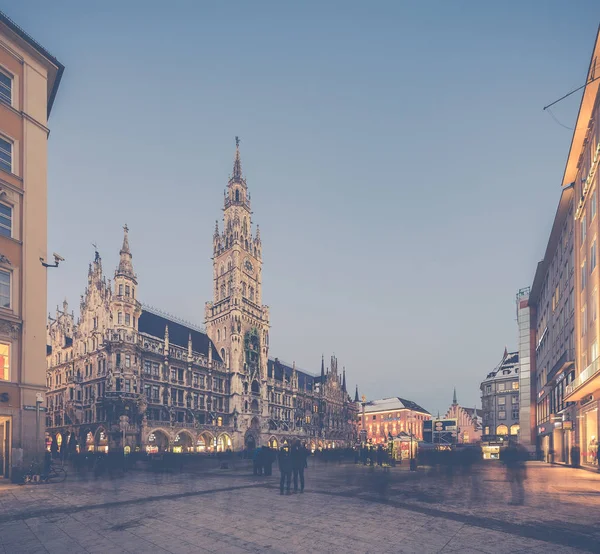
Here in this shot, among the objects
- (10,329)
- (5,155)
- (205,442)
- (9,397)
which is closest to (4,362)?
(10,329)

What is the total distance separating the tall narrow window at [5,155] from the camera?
76.4 ft

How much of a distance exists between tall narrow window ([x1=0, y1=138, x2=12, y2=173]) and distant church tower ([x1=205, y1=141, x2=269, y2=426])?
5644 centimetres

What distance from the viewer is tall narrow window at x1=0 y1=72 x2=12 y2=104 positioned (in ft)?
77.7

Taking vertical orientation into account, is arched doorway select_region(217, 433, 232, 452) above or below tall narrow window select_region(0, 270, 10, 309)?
below

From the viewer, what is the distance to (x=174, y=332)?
2852 inches

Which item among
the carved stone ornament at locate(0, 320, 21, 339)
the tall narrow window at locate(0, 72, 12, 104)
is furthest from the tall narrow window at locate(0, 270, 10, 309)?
the tall narrow window at locate(0, 72, 12, 104)

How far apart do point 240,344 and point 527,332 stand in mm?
44350

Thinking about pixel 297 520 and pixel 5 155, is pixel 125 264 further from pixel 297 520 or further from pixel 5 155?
pixel 297 520

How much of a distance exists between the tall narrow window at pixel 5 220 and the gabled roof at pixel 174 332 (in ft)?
137

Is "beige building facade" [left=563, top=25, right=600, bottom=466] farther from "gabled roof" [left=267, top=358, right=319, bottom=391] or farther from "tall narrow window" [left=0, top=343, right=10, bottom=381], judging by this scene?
"gabled roof" [left=267, top=358, right=319, bottom=391]

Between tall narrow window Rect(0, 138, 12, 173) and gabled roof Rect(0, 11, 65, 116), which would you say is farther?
gabled roof Rect(0, 11, 65, 116)

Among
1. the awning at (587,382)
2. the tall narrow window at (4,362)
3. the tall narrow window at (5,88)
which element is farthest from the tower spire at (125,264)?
the awning at (587,382)

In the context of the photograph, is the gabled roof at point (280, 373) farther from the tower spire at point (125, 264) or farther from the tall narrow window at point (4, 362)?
the tall narrow window at point (4, 362)

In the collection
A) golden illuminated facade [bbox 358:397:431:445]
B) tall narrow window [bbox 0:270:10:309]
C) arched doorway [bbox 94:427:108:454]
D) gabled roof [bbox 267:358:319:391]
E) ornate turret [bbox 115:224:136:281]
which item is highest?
ornate turret [bbox 115:224:136:281]
